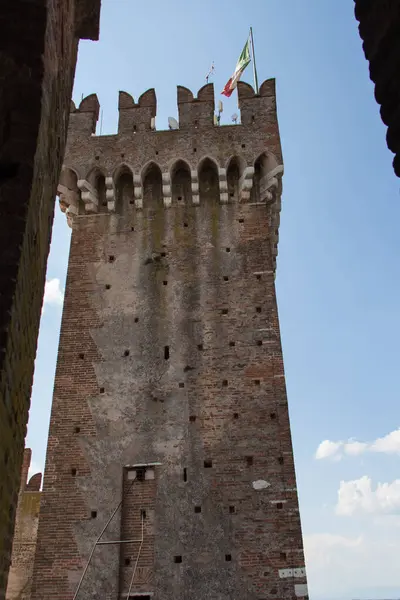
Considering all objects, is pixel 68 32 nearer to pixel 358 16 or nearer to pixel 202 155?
pixel 358 16

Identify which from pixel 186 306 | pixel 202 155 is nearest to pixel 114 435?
pixel 186 306

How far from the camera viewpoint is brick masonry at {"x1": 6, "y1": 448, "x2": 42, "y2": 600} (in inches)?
549

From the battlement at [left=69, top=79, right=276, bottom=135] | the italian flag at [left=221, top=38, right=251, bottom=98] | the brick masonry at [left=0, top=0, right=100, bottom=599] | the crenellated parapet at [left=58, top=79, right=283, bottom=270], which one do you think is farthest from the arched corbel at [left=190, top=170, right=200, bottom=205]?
the brick masonry at [left=0, top=0, right=100, bottom=599]

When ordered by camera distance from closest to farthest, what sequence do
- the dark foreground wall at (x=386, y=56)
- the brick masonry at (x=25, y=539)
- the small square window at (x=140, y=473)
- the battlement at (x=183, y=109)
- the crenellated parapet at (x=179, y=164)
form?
1. the dark foreground wall at (x=386, y=56)
2. the small square window at (x=140, y=473)
3. the brick masonry at (x=25, y=539)
4. the crenellated parapet at (x=179, y=164)
5. the battlement at (x=183, y=109)

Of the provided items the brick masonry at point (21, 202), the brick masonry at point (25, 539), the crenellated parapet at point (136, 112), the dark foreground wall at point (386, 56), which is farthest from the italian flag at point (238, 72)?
the dark foreground wall at point (386, 56)

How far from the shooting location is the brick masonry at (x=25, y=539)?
13.9 m

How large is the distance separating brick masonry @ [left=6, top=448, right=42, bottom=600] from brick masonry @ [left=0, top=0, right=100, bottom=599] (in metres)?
11.4

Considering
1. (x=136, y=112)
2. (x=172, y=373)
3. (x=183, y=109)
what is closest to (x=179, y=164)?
(x=183, y=109)

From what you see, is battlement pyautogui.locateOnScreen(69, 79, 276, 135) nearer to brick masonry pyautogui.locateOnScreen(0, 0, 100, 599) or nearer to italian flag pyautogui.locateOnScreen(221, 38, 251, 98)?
italian flag pyautogui.locateOnScreen(221, 38, 251, 98)

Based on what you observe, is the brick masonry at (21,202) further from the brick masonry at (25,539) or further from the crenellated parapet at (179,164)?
the brick masonry at (25,539)

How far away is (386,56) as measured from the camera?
3.55 meters

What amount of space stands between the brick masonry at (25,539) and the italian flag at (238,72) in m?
11.6

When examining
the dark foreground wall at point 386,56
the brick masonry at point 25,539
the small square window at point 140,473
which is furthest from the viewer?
the brick masonry at point 25,539

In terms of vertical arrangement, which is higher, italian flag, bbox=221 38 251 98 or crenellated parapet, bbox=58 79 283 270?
italian flag, bbox=221 38 251 98
